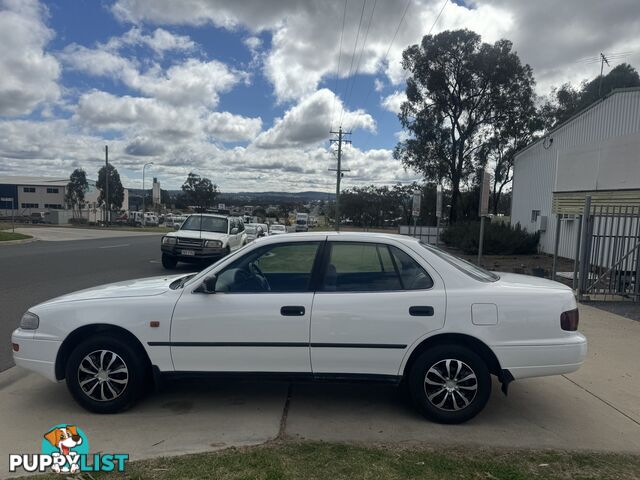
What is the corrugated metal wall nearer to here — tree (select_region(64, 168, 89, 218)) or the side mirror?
the side mirror

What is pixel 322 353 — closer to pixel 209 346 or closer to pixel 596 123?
pixel 209 346

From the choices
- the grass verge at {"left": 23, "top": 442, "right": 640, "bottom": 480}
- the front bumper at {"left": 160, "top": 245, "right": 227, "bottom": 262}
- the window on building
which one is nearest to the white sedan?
the grass verge at {"left": 23, "top": 442, "right": 640, "bottom": 480}

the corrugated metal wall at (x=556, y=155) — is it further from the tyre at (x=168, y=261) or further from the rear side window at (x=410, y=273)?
the tyre at (x=168, y=261)

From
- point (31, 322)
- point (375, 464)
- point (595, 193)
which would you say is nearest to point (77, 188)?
point (595, 193)

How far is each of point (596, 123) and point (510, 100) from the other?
52.7ft

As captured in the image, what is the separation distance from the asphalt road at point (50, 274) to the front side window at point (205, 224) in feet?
4.47

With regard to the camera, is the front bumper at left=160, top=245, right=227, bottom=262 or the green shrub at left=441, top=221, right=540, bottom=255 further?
the green shrub at left=441, top=221, right=540, bottom=255

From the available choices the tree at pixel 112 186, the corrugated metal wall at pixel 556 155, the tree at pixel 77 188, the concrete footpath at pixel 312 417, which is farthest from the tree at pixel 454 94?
the tree at pixel 77 188

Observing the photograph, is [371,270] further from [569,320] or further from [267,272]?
[569,320]

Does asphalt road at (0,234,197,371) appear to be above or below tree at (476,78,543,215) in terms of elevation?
below

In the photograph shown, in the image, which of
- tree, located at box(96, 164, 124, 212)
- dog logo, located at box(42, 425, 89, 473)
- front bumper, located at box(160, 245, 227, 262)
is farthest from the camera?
tree, located at box(96, 164, 124, 212)

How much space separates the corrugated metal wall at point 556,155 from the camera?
15.1m

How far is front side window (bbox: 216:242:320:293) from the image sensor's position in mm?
4102

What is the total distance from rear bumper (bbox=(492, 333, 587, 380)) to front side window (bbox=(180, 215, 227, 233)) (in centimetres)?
1228
